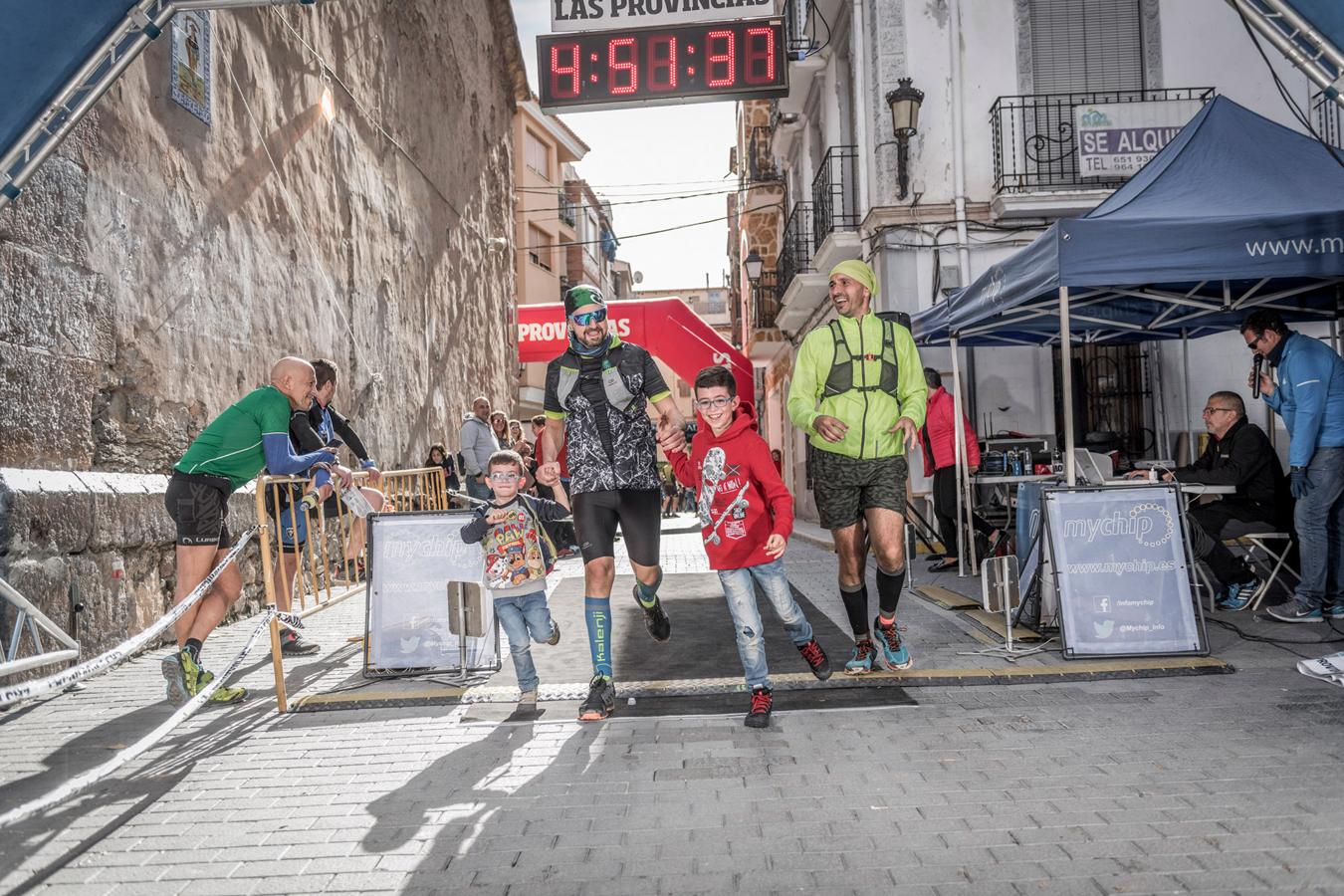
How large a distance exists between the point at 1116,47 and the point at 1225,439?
8.81m

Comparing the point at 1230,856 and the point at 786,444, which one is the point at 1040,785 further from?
the point at 786,444

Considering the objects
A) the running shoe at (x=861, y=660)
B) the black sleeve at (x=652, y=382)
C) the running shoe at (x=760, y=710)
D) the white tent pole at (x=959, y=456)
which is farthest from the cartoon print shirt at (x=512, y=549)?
the white tent pole at (x=959, y=456)

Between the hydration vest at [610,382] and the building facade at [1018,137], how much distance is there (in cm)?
917

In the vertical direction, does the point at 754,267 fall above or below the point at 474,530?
above

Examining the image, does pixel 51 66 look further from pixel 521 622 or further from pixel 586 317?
pixel 521 622

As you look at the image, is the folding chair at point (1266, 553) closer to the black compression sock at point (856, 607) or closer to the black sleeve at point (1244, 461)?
the black sleeve at point (1244, 461)

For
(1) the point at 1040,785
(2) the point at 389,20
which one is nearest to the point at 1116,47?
(2) the point at 389,20

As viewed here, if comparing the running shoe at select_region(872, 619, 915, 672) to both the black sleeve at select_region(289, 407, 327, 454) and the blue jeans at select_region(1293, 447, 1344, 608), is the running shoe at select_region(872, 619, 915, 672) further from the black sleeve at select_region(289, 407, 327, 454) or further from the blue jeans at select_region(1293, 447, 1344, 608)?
the black sleeve at select_region(289, 407, 327, 454)

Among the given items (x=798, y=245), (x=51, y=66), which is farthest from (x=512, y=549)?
(x=798, y=245)

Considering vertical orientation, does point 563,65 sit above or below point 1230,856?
above

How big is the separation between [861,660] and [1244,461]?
11.8 ft

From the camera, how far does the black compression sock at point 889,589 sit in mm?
5250

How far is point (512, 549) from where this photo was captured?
16.0ft

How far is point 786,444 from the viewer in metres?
25.8
